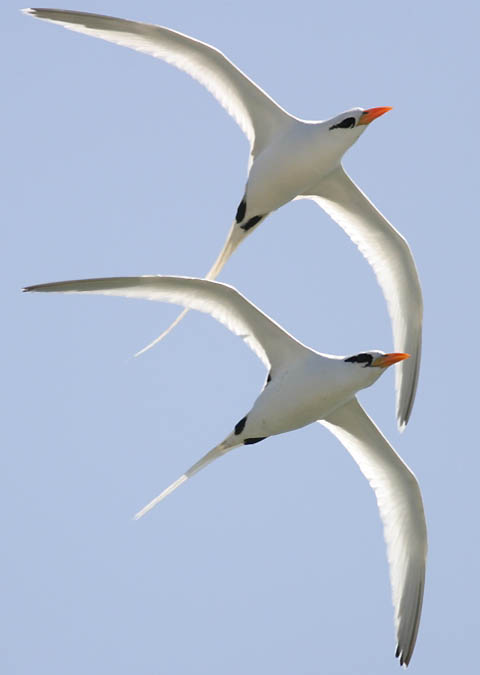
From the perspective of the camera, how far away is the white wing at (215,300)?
13.5m

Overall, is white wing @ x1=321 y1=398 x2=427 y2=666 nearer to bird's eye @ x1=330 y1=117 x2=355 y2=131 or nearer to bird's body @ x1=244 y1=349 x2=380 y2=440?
bird's body @ x1=244 y1=349 x2=380 y2=440

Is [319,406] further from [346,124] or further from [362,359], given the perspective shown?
[346,124]

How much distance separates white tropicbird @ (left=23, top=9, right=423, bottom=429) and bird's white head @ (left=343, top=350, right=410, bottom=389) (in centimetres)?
183

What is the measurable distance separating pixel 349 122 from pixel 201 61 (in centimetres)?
149

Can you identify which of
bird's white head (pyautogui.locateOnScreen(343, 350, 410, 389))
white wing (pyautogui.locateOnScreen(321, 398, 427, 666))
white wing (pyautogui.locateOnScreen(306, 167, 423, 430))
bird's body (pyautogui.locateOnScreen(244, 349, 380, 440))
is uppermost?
white wing (pyautogui.locateOnScreen(306, 167, 423, 430))

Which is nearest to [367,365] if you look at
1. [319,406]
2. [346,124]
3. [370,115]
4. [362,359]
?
[362,359]

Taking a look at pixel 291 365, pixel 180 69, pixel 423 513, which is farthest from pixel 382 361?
pixel 180 69

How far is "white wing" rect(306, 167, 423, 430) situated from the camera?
16477mm

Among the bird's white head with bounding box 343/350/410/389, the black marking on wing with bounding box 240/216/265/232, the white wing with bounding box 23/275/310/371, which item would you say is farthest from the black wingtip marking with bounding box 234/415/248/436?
the black marking on wing with bounding box 240/216/265/232

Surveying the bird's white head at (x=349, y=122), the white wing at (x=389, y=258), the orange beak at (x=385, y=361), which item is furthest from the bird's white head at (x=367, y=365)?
the bird's white head at (x=349, y=122)

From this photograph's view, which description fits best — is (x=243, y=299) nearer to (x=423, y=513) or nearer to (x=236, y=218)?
(x=236, y=218)

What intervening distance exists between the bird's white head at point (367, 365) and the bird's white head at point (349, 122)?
2.24 meters

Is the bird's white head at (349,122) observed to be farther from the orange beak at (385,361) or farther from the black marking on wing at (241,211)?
the orange beak at (385,361)

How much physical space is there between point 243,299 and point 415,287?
301 centimetres
